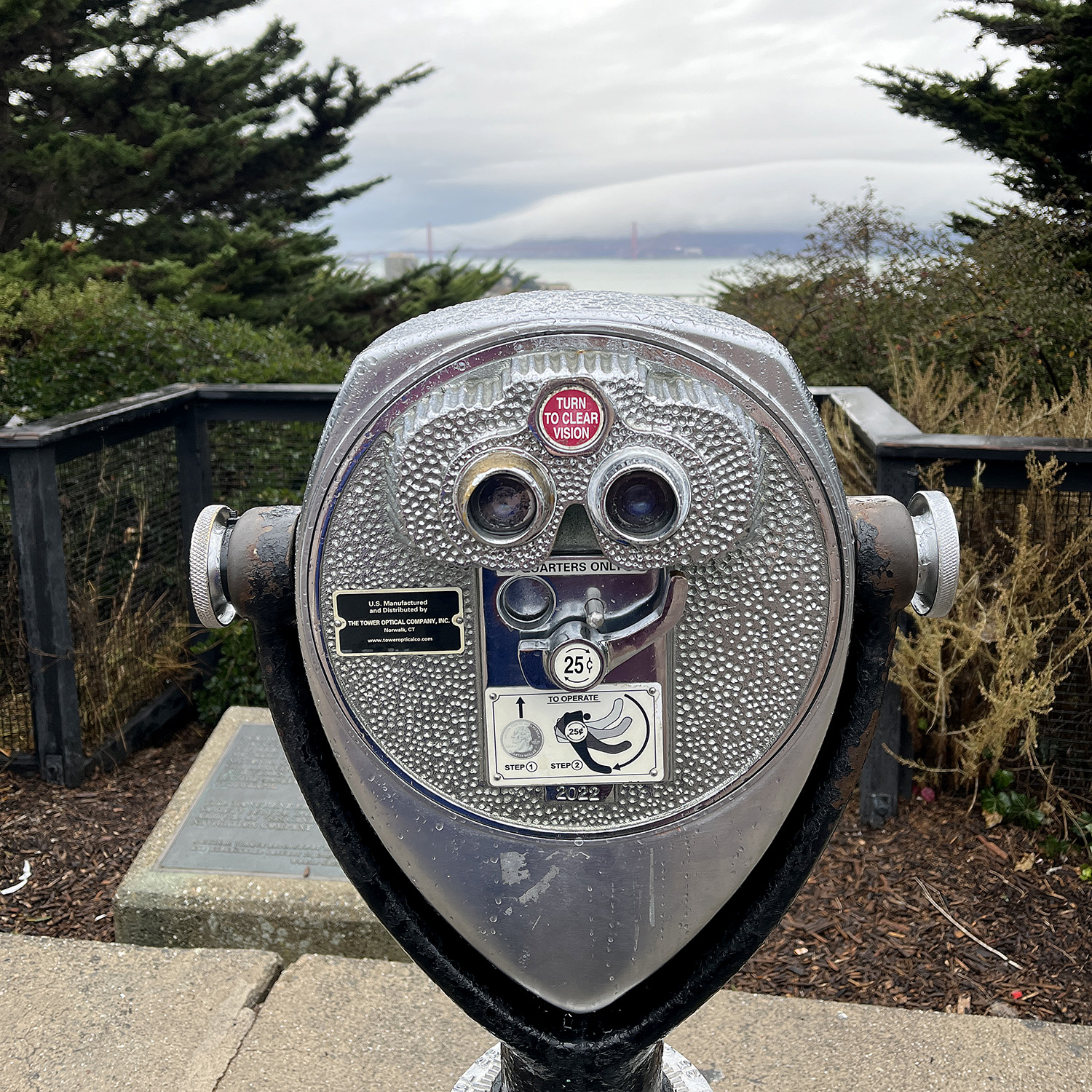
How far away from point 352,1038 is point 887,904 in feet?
4.16

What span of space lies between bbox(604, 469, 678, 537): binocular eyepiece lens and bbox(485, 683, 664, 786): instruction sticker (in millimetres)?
159

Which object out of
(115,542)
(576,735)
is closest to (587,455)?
(576,735)

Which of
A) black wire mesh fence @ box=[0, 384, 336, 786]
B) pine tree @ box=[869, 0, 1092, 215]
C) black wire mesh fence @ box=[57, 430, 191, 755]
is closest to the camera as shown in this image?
black wire mesh fence @ box=[0, 384, 336, 786]

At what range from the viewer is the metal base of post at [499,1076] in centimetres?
138

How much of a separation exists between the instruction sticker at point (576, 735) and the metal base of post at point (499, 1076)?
58cm

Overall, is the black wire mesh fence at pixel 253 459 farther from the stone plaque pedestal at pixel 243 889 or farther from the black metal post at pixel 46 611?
the stone plaque pedestal at pixel 243 889

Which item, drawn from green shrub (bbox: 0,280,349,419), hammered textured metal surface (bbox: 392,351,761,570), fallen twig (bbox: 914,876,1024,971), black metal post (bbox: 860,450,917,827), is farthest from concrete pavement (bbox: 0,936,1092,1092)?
green shrub (bbox: 0,280,349,419)

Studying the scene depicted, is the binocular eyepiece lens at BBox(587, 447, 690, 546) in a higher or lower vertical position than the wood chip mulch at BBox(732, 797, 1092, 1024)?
higher

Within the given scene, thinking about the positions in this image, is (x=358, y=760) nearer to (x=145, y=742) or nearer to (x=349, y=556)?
(x=349, y=556)

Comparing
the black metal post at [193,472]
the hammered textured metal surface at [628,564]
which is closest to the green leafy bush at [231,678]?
the black metal post at [193,472]

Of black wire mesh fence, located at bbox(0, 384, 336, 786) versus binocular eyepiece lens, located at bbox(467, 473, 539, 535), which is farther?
black wire mesh fence, located at bbox(0, 384, 336, 786)

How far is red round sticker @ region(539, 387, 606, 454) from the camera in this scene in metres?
0.93

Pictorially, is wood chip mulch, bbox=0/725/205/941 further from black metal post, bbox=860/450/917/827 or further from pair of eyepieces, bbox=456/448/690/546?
pair of eyepieces, bbox=456/448/690/546

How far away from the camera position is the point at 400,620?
0.98m
